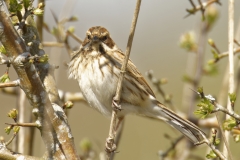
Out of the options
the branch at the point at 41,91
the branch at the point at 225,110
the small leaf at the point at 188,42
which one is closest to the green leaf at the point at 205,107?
the branch at the point at 225,110

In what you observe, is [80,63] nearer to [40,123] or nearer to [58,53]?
[58,53]

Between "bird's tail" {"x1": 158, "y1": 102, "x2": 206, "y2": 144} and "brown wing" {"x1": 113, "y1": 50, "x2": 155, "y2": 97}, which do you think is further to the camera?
"brown wing" {"x1": 113, "y1": 50, "x2": 155, "y2": 97}

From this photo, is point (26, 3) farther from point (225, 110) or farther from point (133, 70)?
point (133, 70)

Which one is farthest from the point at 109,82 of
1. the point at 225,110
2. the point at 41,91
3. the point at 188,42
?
the point at 225,110

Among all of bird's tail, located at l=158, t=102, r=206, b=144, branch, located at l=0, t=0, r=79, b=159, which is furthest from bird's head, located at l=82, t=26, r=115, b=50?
branch, located at l=0, t=0, r=79, b=159

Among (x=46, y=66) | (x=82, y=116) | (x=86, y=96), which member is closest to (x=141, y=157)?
(x=86, y=96)

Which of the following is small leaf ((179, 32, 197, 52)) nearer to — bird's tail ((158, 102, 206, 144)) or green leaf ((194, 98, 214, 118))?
bird's tail ((158, 102, 206, 144))

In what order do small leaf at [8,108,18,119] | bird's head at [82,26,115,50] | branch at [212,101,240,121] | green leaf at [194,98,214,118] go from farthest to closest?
bird's head at [82,26,115,50]
small leaf at [8,108,18,119]
green leaf at [194,98,214,118]
branch at [212,101,240,121]

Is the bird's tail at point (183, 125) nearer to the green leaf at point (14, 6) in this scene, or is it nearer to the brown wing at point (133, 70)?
the brown wing at point (133, 70)
